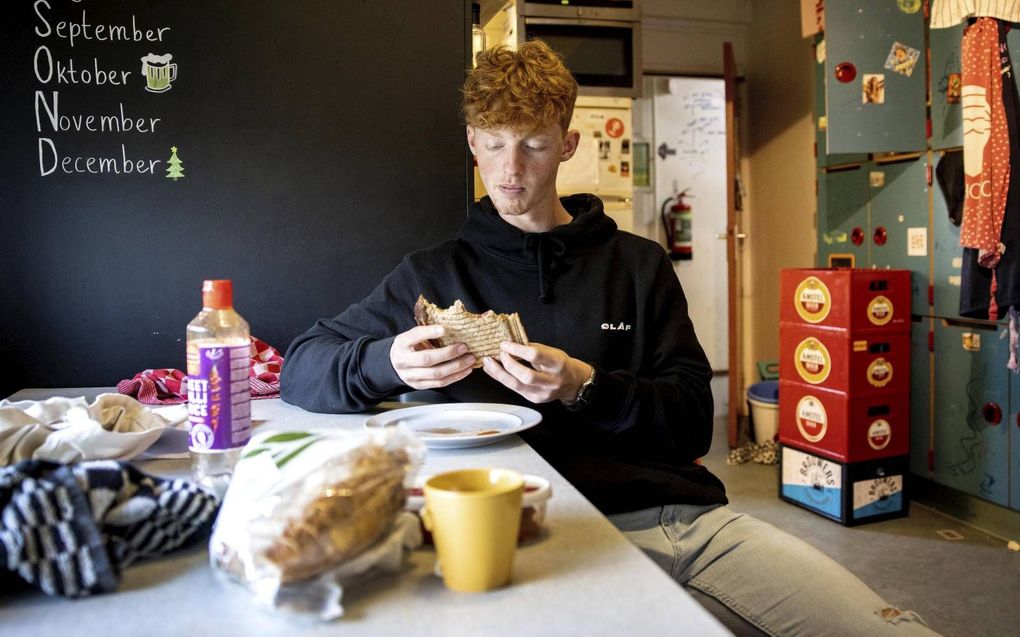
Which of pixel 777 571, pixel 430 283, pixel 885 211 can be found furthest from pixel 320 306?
pixel 885 211

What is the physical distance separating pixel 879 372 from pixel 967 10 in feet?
4.72

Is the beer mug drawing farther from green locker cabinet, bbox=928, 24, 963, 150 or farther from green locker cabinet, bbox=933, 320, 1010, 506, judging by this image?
green locker cabinet, bbox=933, 320, 1010, 506

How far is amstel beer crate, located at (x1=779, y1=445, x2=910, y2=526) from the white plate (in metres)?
2.50

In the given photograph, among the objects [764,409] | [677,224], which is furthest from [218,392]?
[677,224]

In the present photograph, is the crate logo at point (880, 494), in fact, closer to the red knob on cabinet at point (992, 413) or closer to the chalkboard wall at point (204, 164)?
the red knob on cabinet at point (992, 413)

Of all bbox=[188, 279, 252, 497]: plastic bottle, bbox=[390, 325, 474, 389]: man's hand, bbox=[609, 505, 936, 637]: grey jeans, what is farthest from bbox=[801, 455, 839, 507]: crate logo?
bbox=[188, 279, 252, 497]: plastic bottle

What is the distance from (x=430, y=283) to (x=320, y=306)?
0.58 meters

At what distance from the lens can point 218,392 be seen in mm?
959

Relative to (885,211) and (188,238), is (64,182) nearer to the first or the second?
(188,238)

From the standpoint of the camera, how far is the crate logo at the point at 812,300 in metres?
3.45

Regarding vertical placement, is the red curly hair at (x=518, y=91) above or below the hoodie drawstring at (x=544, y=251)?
above

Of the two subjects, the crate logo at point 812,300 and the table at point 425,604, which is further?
the crate logo at point 812,300

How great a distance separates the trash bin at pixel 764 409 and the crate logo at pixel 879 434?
3.37ft

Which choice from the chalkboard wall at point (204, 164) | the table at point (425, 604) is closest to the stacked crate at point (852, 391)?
the chalkboard wall at point (204, 164)
